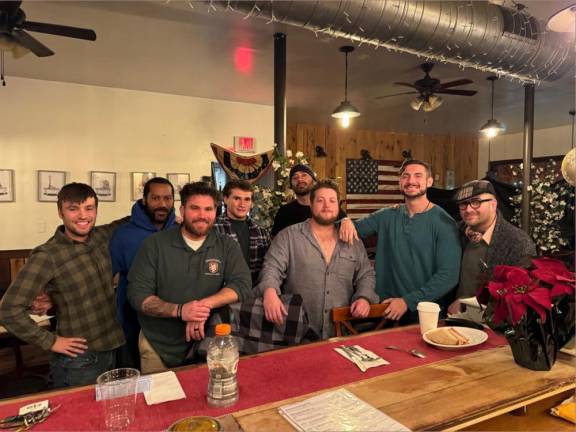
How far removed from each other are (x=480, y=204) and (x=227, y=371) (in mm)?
1680

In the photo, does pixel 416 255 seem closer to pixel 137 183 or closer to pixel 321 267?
pixel 321 267

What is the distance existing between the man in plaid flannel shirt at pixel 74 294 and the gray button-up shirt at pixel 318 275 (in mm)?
768

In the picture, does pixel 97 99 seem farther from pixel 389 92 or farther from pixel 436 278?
pixel 436 278

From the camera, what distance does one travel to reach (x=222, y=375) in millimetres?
1122

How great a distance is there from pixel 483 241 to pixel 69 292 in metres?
2.11

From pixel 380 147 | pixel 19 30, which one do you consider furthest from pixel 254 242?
pixel 380 147

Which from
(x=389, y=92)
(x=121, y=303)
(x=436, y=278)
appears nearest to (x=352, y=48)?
(x=389, y=92)

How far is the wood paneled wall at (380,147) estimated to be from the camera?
25.1 feet

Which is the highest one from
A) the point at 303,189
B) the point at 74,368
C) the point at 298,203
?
the point at 303,189

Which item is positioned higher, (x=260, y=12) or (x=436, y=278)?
(x=260, y=12)

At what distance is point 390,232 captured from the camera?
8.23 ft

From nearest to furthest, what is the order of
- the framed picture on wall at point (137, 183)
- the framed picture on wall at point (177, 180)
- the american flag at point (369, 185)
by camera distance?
the framed picture on wall at point (137, 183) < the framed picture on wall at point (177, 180) < the american flag at point (369, 185)

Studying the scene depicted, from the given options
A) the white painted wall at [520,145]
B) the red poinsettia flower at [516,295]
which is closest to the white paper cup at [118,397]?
the red poinsettia flower at [516,295]

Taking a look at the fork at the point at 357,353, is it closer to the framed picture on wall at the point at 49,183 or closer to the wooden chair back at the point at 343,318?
the wooden chair back at the point at 343,318
